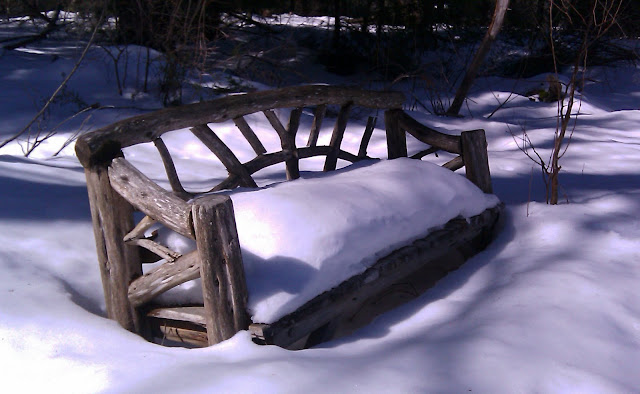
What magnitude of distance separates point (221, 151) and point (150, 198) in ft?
3.34

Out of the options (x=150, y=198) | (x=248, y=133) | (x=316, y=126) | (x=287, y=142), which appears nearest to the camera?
(x=150, y=198)

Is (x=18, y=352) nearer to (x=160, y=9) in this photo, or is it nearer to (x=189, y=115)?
(x=189, y=115)

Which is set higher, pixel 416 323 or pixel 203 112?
pixel 203 112

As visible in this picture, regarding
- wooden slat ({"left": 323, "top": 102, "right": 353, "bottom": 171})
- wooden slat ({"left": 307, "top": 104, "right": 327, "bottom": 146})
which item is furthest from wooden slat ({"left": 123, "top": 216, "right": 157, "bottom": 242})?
wooden slat ({"left": 323, "top": 102, "right": 353, "bottom": 171})

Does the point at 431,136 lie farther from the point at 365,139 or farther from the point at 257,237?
the point at 257,237

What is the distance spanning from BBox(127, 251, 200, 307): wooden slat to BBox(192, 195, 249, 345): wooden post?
12 cm

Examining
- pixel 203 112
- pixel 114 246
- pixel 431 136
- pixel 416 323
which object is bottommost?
pixel 416 323

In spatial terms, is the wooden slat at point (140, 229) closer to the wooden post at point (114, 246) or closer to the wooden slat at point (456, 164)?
the wooden post at point (114, 246)

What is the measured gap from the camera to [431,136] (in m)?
4.46

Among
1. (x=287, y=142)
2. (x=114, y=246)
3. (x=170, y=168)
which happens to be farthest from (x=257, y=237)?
(x=287, y=142)

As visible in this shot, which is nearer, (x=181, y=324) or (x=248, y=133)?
(x=181, y=324)

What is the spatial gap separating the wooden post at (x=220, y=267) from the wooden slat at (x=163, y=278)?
0.12 m

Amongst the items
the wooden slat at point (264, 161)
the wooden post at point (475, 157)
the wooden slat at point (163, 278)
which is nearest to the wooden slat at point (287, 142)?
the wooden slat at point (264, 161)

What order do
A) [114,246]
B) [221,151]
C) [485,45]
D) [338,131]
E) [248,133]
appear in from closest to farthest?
1. [114,246]
2. [221,151]
3. [248,133]
4. [338,131]
5. [485,45]
